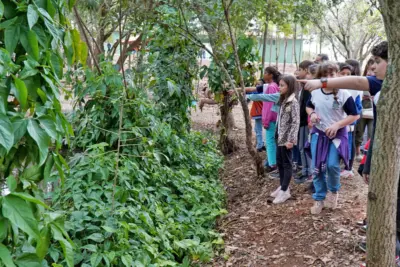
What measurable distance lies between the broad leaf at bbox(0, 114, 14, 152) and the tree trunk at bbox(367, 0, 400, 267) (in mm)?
1664

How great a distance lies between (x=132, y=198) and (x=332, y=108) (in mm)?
1918

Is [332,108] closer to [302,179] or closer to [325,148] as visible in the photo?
[325,148]

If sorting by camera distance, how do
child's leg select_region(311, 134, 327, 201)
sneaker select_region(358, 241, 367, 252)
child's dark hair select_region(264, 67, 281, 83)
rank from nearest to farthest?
sneaker select_region(358, 241, 367, 252)
child's leg select_region(311, 134, 327, 201)
child's dark hair select_region(264, 67, 281, 83)

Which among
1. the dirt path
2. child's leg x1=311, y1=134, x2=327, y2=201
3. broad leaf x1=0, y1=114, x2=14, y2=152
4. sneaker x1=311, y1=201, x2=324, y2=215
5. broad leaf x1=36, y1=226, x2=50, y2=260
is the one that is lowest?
the dirt path

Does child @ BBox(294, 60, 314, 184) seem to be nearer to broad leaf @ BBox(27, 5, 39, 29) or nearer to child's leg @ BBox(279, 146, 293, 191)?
child's leg @ BBox(279, 146, 293, 191)

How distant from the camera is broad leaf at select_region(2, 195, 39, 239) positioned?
153cm

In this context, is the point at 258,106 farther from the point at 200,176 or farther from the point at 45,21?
the point at 45,21

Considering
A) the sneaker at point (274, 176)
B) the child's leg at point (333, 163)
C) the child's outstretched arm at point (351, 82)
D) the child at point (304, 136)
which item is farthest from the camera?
the sneaker at point (274, 176)

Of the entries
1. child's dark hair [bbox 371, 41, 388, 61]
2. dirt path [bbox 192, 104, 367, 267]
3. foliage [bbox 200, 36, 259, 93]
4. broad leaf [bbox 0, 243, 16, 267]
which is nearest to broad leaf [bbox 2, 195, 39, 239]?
broad leaf [bbox 0, 243, 16, 267]

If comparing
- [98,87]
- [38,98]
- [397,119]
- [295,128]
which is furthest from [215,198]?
[38,98]

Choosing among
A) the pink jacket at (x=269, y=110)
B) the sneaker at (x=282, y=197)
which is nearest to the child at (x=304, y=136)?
the pink jacket at (x=269, y=110)

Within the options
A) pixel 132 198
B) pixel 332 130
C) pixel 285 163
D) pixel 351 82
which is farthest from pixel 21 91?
pixel 285 163

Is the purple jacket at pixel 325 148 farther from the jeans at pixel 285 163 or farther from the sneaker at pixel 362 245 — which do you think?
the sneaker at pixel 362 245

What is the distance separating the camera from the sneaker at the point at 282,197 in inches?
187
